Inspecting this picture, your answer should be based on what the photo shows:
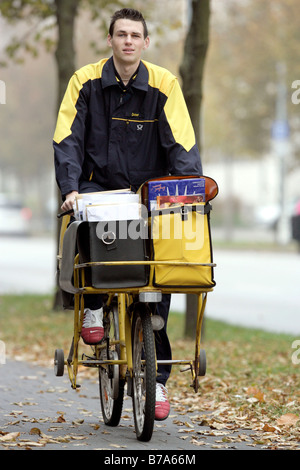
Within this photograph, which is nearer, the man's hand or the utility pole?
the man's hand

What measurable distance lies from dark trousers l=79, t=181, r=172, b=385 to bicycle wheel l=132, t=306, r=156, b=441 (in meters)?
0.18

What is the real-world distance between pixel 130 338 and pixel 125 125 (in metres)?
1.18

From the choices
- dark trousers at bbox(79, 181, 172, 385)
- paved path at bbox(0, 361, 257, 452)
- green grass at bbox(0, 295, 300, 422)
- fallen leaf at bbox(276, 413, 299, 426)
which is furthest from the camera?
green grass at bbox(0, 295, 300, 422)

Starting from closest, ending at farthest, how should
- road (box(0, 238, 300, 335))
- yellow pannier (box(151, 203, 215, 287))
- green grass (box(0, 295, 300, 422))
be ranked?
yellow pannier (box(151, 203, 215, 287)), green grass (box(0, 295, 300, 422)), road (box(0, 238, 300, 335))

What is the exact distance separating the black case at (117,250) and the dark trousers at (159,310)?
1.63ft

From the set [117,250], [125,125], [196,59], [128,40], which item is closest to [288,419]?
[117,250]

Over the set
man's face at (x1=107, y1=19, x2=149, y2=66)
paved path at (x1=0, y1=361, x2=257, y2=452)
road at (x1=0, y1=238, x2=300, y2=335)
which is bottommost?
road at (x1=0, y1=238, x2=300, y2=335)

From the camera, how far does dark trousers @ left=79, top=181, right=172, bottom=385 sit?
205 inches

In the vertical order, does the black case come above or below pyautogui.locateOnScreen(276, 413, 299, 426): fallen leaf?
above

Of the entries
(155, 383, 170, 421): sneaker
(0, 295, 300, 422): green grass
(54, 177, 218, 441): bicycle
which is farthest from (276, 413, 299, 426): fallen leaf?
(155, 383, 170, 421): sneaker

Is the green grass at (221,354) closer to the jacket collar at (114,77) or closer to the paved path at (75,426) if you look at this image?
the paved path at (75,426)

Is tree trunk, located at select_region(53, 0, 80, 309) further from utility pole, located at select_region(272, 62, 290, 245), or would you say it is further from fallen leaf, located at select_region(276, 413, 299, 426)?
utility pole, located at select_region(272, 62, 290, 245)

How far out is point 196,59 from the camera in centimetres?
942

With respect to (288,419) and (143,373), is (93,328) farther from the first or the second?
(288,419)
